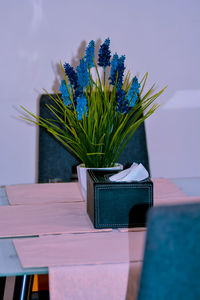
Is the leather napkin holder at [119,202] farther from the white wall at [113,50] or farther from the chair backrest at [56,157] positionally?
the white wall at [113,50]

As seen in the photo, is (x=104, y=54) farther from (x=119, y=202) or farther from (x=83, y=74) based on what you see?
(x=119, y=202)

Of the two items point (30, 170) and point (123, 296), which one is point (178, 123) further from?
point (123, 296)

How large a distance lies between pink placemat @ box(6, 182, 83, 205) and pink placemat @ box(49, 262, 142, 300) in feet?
1.83

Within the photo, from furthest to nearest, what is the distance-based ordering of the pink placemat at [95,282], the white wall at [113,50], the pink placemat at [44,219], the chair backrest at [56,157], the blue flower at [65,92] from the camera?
the white wall at [113,50] → the chair backrest at [56,157] → the blue flower at [65,92] → the pink placemat at [44,219] → the pink placemat at [95,282]

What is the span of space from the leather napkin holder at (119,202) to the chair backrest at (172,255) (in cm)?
61

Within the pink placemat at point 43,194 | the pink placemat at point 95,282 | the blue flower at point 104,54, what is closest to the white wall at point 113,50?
the pink placemat at point 43,194

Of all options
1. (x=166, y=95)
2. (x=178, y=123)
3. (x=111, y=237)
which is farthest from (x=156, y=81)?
(x=111, y=237)

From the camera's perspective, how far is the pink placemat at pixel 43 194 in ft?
5.15

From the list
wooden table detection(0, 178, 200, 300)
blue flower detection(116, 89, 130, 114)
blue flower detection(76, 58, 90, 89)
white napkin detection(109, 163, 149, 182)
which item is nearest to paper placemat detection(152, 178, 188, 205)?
wooden table detection(0, 178, 200, 300)

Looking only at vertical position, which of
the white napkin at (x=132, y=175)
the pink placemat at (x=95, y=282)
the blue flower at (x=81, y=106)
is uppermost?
the blue flower at (x=81, y=106)

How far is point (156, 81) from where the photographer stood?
3143 millimetres

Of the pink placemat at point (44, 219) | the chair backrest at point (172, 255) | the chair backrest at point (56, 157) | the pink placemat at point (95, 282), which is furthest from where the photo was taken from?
the chair backrest at point (56, 157)

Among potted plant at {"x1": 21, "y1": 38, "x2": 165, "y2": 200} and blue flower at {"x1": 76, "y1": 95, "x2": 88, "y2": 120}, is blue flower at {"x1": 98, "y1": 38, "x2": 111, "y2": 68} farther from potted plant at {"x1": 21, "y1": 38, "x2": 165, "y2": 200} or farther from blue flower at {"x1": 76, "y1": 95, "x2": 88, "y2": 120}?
blue flower at {"x1": 76, "y1": 95, "x2": 88, "y2": 120}

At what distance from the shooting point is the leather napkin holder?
1.26 meters
